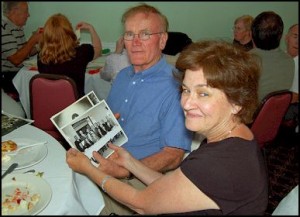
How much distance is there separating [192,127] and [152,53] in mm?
738

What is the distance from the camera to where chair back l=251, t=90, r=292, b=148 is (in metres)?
2.30

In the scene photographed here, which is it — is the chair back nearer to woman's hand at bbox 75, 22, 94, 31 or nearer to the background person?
the background person

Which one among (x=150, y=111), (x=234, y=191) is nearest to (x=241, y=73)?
(x=234, y=191)

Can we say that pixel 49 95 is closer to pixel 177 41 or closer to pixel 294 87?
pixel 177 41

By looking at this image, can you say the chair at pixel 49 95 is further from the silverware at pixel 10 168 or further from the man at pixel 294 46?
the man at pixel 294 46

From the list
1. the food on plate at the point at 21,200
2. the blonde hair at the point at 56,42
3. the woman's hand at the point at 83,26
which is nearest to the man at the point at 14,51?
the woman's hand at the point at 83,26

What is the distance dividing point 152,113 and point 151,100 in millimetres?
72

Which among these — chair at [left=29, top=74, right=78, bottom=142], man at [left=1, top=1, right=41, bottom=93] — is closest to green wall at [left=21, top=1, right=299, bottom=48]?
chair at [left=29, top=74, right=78, bottom=142]

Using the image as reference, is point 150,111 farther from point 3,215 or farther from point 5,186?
point 3,215

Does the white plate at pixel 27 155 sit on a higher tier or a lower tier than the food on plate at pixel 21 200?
lower

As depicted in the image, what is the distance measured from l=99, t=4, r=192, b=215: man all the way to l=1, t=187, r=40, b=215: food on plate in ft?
2.34

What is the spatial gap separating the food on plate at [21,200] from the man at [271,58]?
1.95 meters

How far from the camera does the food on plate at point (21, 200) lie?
96 cm

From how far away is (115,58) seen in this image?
8.90 feet
